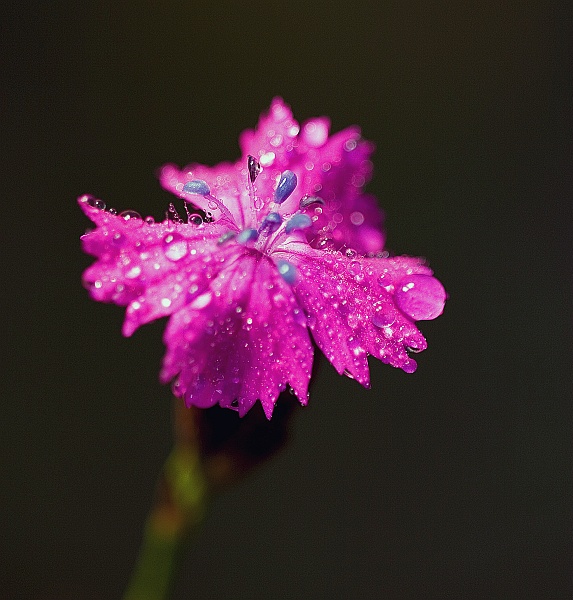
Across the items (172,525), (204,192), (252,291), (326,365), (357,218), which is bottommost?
(172,525)

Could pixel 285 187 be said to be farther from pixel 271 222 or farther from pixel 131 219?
pixel 131 219

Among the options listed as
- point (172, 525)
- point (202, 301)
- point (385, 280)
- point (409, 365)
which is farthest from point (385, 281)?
point (172, 525)

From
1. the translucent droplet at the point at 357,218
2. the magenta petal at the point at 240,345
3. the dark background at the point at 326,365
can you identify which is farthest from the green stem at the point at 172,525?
the dark background at the point at 326,365

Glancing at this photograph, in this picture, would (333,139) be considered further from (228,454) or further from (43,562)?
(43,562)

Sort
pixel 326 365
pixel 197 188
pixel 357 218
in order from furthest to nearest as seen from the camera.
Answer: pixel 326 365 → pixel 357 218 → pixel 197 188

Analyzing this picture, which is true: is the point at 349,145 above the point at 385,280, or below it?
above

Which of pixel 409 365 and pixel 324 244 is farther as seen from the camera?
pixel 324 244
